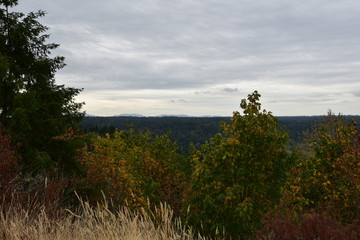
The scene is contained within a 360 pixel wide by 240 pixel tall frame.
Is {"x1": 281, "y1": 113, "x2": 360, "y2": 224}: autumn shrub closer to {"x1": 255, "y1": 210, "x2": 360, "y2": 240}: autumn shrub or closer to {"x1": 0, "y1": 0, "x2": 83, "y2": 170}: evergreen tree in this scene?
{"x1": 255, "y1": 210, "x2": 360, "y2": 240}: autumn shrub

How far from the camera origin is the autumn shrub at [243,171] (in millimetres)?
11320

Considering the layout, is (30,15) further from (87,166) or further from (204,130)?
(204,130)

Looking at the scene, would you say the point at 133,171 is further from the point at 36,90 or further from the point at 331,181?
the point at 331,181

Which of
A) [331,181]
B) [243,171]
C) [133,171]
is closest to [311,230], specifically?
[243,171]

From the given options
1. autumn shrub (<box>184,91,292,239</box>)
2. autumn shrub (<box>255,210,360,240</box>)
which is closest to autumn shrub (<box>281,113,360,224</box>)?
autumn shrub (<box>184,91,292,239</box>)

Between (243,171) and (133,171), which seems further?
(133,171)

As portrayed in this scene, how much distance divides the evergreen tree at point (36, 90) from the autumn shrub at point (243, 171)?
390 inches

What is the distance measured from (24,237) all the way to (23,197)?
124 inches

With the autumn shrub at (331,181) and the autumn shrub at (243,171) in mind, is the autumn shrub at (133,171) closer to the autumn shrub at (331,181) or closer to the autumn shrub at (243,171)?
the autumn shrub at (243,171)

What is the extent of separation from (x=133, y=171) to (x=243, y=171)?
38.5 feet

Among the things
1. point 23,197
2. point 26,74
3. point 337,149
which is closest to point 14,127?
point 26,74

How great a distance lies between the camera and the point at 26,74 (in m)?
19.8

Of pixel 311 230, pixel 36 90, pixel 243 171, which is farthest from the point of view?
pixel 36 90

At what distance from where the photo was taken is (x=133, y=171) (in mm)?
21875
